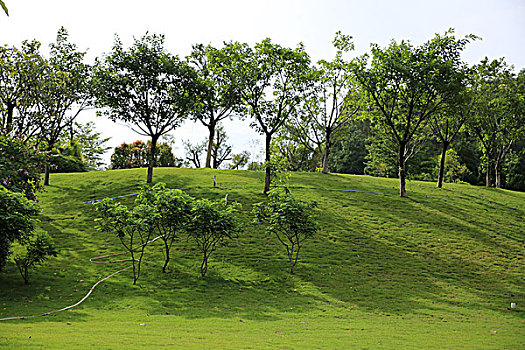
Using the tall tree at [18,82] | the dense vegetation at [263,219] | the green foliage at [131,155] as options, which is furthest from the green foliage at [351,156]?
the tall tree at [18,82]

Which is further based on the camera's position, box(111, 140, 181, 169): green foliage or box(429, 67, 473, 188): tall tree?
box(111, 140, 181, 169): green foliage

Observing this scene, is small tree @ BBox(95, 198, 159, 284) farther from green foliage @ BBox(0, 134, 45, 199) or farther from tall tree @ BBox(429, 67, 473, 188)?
tall tree @ BBox(429, 67, 473, 188)

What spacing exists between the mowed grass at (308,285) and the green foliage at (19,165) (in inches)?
117

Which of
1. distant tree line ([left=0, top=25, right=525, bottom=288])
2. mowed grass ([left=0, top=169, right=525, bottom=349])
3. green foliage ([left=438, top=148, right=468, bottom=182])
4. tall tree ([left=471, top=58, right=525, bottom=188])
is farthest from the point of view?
green foliage ([left=438, top=148, right=468, bottom=182])

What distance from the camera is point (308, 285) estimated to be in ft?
44.2

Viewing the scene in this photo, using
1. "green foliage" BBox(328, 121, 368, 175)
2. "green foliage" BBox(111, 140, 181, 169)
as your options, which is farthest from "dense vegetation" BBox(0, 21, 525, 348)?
"green foliage" BBox(328, 121, 368, 175)

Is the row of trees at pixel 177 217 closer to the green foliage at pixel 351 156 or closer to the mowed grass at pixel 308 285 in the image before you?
the mowed grass at pixel 308 285

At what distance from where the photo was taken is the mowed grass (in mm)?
7836

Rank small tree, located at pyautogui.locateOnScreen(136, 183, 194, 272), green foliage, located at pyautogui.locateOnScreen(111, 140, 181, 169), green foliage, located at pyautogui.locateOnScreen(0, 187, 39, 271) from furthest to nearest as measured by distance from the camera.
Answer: green foliage, located at pyautogui.locateOnScreen(111, 140, 181, 169) → small tree, located at pyautogui.locateOnScreen(136, 183, 194, 272) → green foliage, located at pyautogui.locateOnScreen(0, 187, 39, 271)

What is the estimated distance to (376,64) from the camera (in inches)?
925

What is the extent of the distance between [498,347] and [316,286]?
6.53 m

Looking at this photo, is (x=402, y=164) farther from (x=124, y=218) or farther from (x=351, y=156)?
(x=351, y=156)

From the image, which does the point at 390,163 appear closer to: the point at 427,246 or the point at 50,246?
the point at 427,246

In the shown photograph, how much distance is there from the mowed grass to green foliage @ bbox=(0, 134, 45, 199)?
2.98 metres
